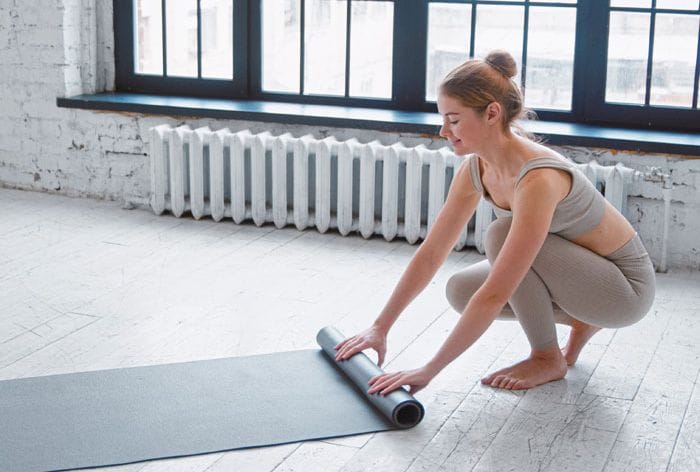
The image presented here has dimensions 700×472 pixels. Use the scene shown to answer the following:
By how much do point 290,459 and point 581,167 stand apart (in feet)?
7.26

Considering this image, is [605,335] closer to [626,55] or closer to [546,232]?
[546,232]

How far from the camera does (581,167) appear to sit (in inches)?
173

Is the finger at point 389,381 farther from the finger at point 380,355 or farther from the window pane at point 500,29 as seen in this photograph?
the window pane at point 500,29

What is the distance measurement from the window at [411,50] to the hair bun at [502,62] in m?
2.05

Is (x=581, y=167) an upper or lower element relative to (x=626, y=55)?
lower

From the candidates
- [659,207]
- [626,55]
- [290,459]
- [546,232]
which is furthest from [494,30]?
[290,459]

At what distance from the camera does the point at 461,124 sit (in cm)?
283

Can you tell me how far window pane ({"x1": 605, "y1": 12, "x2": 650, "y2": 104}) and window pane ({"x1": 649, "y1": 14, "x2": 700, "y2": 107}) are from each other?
2.0 inches

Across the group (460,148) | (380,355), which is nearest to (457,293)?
(380,355)

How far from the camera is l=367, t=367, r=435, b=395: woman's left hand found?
2779 mm

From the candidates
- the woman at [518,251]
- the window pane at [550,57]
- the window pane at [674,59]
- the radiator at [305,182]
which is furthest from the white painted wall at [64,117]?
the woman at [518,251]

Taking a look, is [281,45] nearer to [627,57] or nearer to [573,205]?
[627,57]

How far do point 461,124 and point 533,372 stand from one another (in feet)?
2.64

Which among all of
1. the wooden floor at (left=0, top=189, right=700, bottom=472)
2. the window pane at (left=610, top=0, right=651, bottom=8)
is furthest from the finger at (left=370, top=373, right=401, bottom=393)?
the window pane at (left=610, top=0, right=651, bottom=8)
